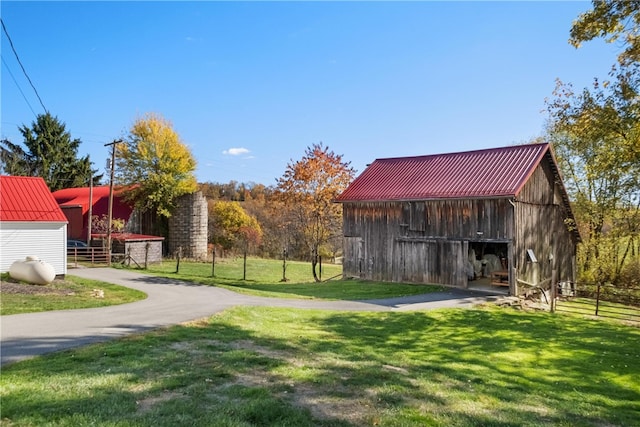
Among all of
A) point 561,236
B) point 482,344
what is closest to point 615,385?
point 482,344

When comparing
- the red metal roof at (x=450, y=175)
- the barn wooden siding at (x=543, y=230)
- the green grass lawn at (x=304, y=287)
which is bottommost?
the green grass lawn at (x=304, y=287)

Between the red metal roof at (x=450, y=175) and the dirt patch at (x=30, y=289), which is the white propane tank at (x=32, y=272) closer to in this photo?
the dirt patch at (x=30, y=289)

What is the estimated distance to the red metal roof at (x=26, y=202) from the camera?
19.5 m

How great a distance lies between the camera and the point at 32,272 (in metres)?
17.0

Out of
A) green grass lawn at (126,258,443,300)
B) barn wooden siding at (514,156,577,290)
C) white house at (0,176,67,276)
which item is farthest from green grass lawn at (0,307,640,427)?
white house at (0,176,67,276)

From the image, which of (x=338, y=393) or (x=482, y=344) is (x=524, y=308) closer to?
(x=482, y=344)

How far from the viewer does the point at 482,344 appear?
11.1 metres

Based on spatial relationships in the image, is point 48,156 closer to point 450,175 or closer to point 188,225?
point 188,225

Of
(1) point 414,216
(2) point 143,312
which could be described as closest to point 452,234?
(1) point 414,216

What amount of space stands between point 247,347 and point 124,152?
32806 mm

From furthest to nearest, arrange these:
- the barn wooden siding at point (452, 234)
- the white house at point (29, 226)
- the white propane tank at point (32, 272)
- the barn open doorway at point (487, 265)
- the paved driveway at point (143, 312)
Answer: the barn open doorway at point (487, 265) → the barn wooden siding at point (452, 234) → the white house at point (29, 226) → the white propane tank at point (32, 272) → the paved driveway at point (143, 312)

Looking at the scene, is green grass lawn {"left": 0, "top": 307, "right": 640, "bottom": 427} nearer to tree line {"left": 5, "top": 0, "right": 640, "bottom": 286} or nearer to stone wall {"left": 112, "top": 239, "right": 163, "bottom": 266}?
tree line {"left": 5, "top": 0, "right": 640, "bottom": 286}

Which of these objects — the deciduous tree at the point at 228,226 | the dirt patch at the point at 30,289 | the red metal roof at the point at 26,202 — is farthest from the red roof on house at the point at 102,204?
the dirt patch at the point at 30,289

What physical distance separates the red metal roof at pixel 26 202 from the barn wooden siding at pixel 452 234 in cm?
1536
